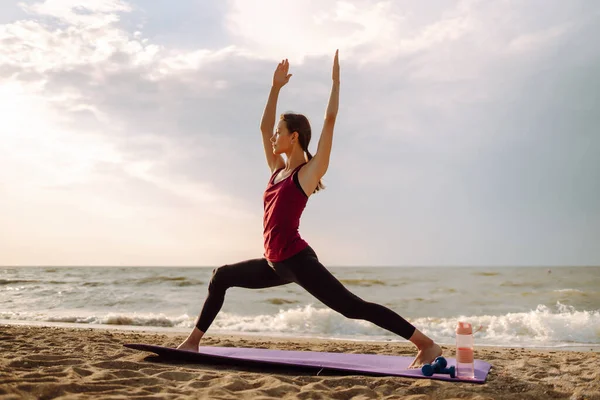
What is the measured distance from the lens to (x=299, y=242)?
3.81 meters

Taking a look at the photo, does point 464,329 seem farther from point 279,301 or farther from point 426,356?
point 279,301

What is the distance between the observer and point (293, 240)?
379 centimetres

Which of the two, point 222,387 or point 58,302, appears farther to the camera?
point 58,302

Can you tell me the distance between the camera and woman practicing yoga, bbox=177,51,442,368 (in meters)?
3.71

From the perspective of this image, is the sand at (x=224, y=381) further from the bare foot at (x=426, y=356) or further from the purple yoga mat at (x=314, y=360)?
the bare foot at (x=426, y=356)

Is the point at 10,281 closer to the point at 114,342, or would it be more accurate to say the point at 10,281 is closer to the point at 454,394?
the point at 114,342

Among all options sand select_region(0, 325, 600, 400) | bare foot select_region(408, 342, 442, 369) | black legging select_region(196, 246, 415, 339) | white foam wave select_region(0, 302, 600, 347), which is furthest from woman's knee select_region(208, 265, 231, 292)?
white foam wave select_region(0, 302, 600, 347)

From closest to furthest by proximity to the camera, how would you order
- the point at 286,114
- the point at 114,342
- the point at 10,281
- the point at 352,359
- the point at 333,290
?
the point at 333,290 < the point at 286,114 < the point at 352,359 < the point at 114,342 < the point at 10,281

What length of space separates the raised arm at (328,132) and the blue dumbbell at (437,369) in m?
1.46

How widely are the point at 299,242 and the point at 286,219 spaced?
0.19m

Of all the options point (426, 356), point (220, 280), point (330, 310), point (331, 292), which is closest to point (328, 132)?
point (331, 292)

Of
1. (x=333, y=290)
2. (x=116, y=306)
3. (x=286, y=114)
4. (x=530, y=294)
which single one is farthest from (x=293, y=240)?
(x=530, y=294)

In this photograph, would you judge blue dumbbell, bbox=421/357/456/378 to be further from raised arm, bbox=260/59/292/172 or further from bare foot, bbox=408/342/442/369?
raised arm, bbox=260/59/292/172

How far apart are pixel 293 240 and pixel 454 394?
4.57 ft
